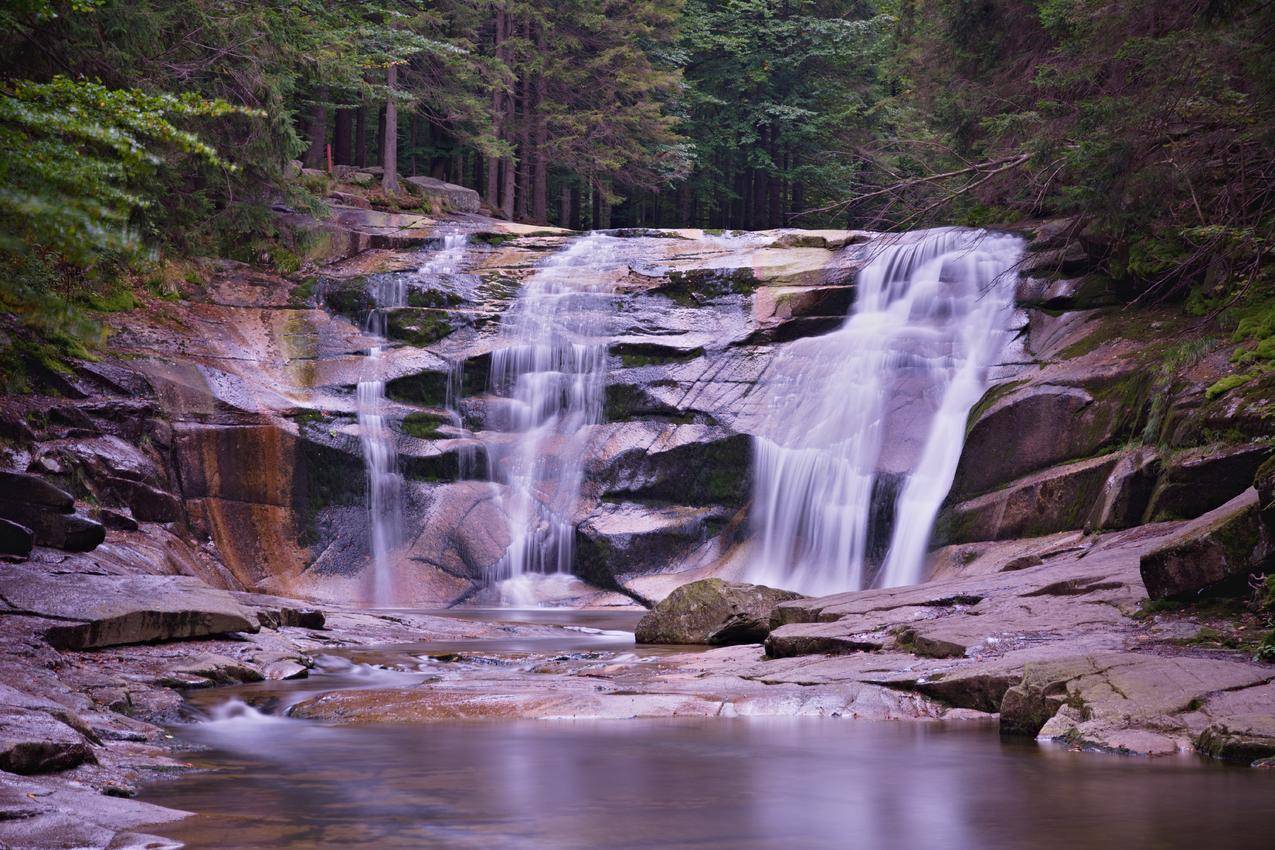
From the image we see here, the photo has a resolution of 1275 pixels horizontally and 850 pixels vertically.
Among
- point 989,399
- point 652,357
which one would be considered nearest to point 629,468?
point 652,357

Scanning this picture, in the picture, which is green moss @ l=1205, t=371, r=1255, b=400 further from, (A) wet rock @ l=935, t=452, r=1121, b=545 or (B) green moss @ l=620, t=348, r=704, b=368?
(B) green moss @ l=620, t=348, r=704, b=368

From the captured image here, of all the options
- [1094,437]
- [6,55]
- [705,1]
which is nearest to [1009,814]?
[1094,437]

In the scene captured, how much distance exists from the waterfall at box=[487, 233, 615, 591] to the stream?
10748 mm

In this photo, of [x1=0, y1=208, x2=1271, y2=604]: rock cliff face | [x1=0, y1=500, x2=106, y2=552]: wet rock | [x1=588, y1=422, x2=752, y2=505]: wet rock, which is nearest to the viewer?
[x1=0, y1=500, x2=106, y2=552]: wet rock

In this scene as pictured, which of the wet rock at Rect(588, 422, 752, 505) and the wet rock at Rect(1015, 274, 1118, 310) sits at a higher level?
the wet rock at Rect(1015, 274, 1118, 310)

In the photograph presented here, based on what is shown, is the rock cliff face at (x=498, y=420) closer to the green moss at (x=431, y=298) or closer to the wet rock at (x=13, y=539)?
the green moss at (x=431, y=298)

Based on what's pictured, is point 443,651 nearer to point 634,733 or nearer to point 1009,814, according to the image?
point 634,733

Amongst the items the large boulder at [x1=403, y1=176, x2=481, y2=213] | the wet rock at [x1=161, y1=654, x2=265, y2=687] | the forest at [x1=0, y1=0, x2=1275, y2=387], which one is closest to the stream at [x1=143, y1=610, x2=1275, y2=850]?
the wet rock at [x1=161, y1=654, x2=265, y2=687]

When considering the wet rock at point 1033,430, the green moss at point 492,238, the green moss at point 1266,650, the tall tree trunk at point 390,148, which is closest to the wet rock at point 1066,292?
the wet rock at point 1033,430

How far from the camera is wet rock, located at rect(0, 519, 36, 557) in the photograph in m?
10.6

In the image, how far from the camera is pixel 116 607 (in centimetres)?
1009

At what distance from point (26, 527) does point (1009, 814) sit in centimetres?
975

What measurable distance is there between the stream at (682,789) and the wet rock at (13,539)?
10.4 ft

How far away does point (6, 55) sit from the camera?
1184 centimetres
